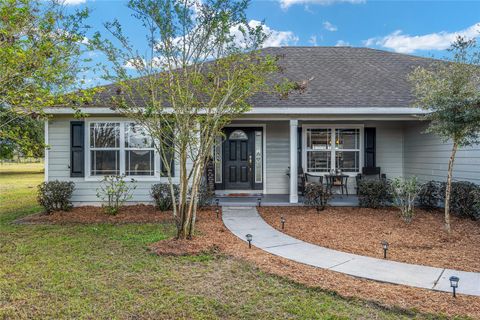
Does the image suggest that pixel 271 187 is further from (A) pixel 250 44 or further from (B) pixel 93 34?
(B) pixel 93 34

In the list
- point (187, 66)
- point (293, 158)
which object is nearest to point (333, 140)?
point (293, 158)

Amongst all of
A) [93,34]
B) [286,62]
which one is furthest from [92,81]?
[286,62]

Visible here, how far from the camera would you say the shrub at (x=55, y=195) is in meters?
7.88

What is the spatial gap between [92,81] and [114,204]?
3296mm

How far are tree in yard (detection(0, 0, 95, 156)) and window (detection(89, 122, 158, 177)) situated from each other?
282 cm

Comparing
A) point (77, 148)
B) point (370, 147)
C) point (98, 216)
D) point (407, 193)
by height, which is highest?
point (370, 147)

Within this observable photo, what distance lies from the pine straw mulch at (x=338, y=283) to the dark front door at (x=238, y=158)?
4.85 metres

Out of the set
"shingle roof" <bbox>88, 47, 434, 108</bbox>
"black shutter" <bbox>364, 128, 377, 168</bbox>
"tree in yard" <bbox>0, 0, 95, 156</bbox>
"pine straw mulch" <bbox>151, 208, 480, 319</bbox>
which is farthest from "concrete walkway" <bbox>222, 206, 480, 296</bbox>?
"black shutter" <bbox>364, 128, 377, 168</bbox>

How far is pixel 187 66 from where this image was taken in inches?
223

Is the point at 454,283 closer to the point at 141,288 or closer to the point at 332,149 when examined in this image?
the point at 141,288

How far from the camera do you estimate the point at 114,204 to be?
8102 mm

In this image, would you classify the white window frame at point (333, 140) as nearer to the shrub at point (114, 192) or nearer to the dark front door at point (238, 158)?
the dark front door at point (238, 158)

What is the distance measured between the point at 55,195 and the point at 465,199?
9485 mm

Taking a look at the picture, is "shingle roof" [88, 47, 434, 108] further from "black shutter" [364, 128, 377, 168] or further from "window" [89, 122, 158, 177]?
"black shutter" [364, 128, 377, 168]
